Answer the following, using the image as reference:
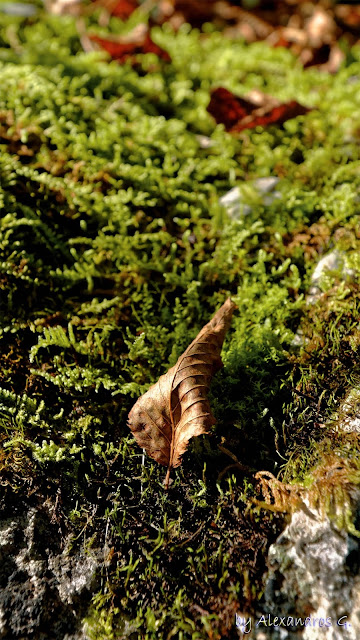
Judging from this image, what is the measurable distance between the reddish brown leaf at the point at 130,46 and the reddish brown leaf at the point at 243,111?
0.99 meters

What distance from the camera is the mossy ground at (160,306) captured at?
1906 millimetres

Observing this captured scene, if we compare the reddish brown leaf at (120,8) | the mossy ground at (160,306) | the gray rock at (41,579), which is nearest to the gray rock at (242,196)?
the mossy ground at (160,306)

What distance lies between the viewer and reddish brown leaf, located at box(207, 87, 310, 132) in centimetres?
346

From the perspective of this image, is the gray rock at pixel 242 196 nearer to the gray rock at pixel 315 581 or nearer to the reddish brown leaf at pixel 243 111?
the reddish brown leaf at pixel 243 111

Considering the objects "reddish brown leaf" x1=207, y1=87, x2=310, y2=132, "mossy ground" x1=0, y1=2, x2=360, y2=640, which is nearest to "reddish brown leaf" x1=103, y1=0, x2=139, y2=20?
"mossy ground" x1=0, y1=2, x2=360, y2=640

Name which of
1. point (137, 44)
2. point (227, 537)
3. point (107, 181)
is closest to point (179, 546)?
point (227, 537)

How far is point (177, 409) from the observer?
2076 millimetres

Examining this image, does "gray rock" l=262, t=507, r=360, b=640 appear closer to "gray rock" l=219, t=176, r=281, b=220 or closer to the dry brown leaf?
the dry brown leaf

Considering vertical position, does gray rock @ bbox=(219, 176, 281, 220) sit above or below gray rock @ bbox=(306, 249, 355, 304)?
above

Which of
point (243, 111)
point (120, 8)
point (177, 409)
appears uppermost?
point (120, 8)

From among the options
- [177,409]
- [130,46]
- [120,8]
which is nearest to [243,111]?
[130,46]

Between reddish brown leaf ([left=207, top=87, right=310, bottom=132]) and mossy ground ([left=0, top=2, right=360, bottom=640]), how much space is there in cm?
8

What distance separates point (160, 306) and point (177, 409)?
0.72 meters

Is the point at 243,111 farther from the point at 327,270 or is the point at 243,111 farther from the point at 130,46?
the point at 327,270
